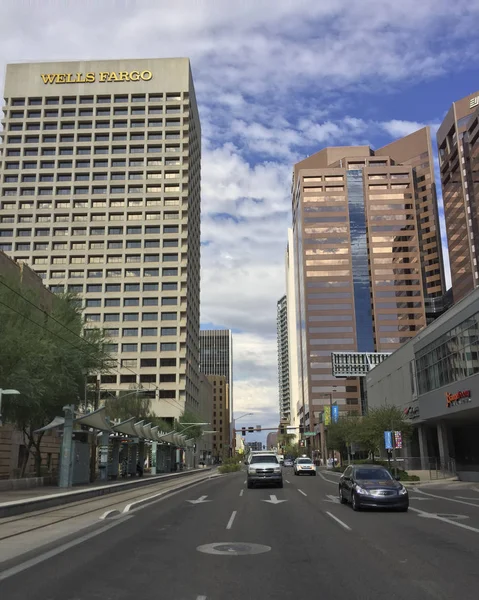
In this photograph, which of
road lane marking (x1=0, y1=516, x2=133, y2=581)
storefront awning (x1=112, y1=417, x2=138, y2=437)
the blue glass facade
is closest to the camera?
road lane marking (x1=0, y1=516, x2=133, y2=581)

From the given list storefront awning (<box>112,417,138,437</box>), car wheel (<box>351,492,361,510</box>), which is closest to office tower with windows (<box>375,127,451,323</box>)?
storefront awning (<box>112,417,138,437</box>)

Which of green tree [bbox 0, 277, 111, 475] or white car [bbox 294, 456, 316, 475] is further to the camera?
white car [bbox 294, 456, 316, 475]

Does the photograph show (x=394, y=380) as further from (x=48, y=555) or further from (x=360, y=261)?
(x=360, y=261)

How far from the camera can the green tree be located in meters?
25.4

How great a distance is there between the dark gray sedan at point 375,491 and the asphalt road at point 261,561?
878 mm

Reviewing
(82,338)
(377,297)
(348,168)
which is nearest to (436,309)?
(377,297)

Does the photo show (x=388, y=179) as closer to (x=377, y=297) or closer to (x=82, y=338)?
(x=377, y=297)

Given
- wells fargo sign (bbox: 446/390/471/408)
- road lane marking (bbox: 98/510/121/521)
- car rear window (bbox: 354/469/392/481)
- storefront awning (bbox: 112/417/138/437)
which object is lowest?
road lane marking (bbox: 98/510/121/521)

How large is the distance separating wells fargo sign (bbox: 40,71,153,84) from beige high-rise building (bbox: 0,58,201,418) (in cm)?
24

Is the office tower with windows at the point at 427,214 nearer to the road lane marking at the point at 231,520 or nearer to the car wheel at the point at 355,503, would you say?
the car wheel at the point at 355,503

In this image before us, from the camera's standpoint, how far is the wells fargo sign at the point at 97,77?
11406 centimetres

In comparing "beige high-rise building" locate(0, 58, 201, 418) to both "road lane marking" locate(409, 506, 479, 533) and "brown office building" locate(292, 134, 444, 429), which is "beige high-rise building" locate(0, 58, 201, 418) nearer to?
"brown office building" locate(292, 134, 444, 429)

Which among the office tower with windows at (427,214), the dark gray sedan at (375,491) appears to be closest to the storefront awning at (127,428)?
the dark gray sedan at (375,491)

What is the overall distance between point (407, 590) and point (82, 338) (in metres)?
27.6
